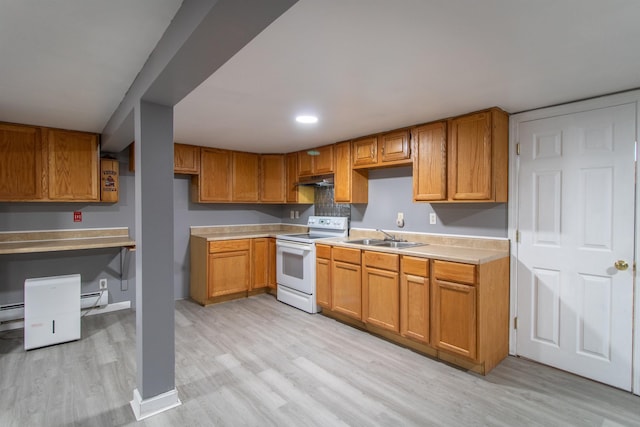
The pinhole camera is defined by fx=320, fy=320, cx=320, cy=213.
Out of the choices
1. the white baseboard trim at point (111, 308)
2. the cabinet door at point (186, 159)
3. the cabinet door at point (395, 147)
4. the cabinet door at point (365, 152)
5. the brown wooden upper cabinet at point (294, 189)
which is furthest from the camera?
the brown wooden upper cabinet at point (294, 189)

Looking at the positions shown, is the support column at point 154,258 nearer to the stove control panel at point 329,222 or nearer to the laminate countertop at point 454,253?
the laminate countertop at point 454,253

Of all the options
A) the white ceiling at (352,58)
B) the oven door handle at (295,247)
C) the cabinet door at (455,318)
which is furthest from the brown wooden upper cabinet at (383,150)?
the cabinet door at (455,318)

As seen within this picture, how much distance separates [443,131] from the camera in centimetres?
288

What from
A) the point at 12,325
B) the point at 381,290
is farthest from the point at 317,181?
the point at 12,325

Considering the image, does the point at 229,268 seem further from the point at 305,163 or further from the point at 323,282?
the point at 305,163

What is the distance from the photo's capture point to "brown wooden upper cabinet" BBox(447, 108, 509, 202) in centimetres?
259

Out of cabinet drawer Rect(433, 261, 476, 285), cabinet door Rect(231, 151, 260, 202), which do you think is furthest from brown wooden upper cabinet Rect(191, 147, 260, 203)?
cabinet drawer Rect(433, 261, 476, 285)

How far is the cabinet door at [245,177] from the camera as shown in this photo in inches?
179

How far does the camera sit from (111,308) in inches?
152

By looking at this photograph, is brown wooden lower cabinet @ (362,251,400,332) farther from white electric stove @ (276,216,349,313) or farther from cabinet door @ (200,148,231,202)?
cabinet door @ (200,148,231,202)

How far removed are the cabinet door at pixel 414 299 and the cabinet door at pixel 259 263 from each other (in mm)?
2244

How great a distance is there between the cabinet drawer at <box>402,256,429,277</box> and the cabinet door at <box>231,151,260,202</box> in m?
2.64

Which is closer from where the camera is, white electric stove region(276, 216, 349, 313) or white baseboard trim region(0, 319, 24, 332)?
white baseboard trim region(0, 319, 24, 332)

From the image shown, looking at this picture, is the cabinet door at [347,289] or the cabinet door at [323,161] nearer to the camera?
the cabinet door at [347,289]
